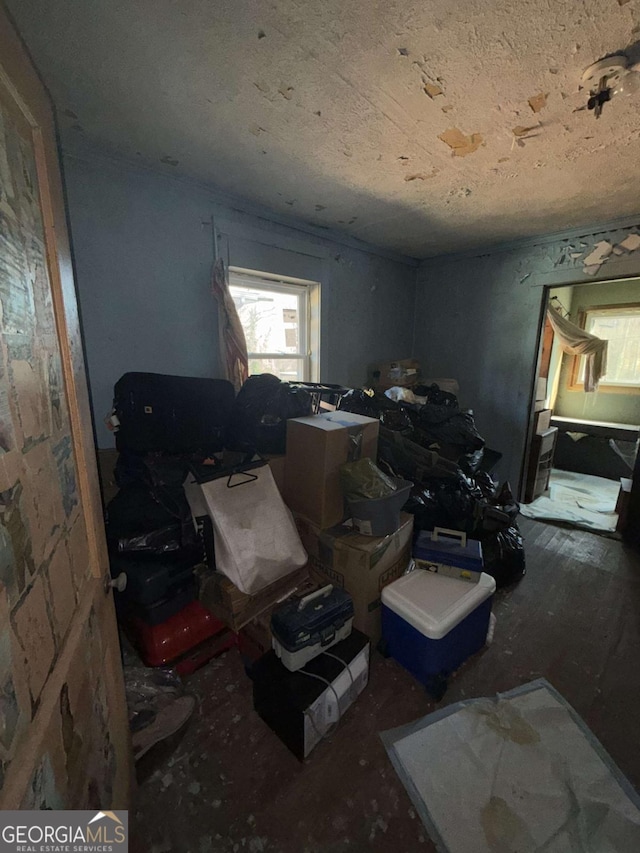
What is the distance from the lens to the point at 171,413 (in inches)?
69.9

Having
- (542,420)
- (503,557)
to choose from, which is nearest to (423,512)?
(503,557)

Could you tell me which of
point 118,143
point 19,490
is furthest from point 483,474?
point 118,143

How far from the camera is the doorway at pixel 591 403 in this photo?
11.8ft

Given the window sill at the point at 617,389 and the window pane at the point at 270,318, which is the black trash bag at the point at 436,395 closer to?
the window pane at the point at 270,318

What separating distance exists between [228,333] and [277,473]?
3.24 feet

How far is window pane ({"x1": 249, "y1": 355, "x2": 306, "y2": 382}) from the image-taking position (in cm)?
263

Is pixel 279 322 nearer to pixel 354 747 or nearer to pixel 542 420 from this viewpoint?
pixel 354 747

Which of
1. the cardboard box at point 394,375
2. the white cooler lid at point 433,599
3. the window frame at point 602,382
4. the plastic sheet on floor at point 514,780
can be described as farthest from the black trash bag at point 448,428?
the window frame at point 602,382

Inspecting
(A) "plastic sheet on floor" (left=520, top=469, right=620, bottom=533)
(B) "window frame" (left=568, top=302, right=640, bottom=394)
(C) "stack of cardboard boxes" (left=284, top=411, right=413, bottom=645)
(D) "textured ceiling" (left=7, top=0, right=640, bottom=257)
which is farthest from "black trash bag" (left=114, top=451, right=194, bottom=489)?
(B) "window frame" (left=568, top=302, right=640, bottom=394)

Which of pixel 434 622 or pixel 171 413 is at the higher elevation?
pixel 171 413

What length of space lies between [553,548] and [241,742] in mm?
2441

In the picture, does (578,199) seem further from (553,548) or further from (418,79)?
(553,548)

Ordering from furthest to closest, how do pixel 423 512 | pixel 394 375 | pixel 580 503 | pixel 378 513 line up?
pixel 580 503, pixel 394 375, pixel 423 512, pixel 378 513

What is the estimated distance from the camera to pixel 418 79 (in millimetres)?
1213
